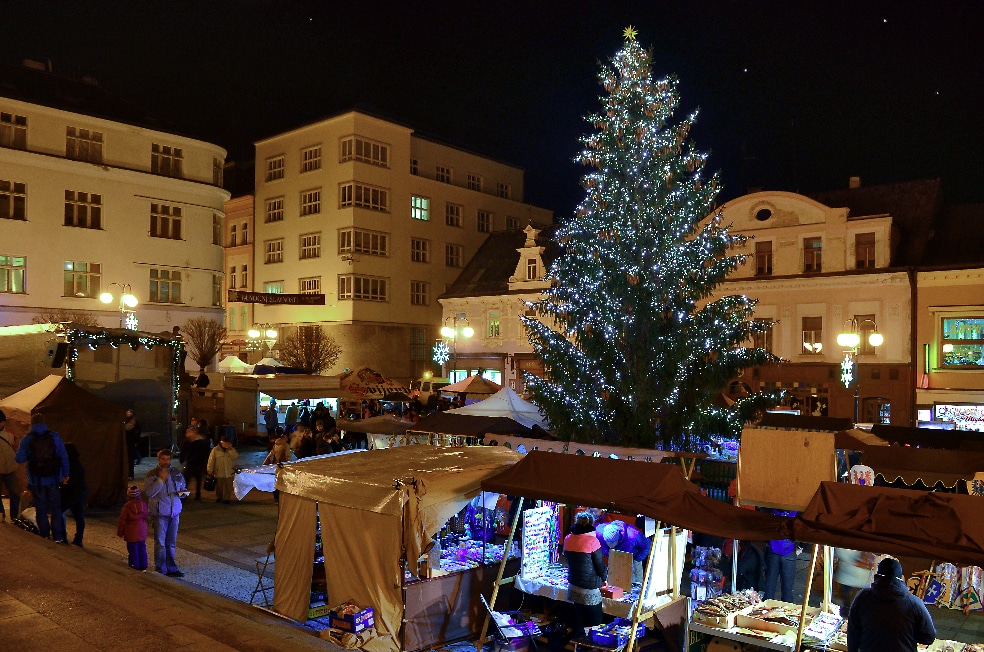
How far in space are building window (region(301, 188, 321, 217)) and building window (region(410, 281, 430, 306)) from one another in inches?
291

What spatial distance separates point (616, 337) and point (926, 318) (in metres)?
19.7

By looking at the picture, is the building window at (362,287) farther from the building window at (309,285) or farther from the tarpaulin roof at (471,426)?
the tarpaulin roof at (471,426)

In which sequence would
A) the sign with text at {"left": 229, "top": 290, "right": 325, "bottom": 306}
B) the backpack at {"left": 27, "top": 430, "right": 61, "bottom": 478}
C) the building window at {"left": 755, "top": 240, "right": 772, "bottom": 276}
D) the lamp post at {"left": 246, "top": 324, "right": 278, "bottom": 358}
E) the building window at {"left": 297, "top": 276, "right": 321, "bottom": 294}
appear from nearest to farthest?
the backpack at {"left": 27, "top": 430, "right": 61, "bottom": 478} < the sign with text at {"left": 229, "top": 290, "right": 325, "bottom": 306} < the building window at {"left": 755, "top": 240, "right": 772, "bottom": 276} < the building window at {"left": 297, "top": 276, "right": 321, "bottom": 294} < the lamp post at {"left": 246, "top": 324, "right": 278, "bottom": 358}

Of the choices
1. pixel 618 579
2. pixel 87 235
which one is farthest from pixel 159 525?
pixel 87 235

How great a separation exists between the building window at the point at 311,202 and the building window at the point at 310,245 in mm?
1397

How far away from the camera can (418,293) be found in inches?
1945

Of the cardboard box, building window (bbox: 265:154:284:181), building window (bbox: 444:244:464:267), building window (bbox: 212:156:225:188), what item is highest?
building window (bbox: 265:154:284:181)

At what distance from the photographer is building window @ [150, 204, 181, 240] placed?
38.8 meters

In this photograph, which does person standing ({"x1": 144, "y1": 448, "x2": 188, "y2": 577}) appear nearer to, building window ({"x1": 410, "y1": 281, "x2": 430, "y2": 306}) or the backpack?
the backpack

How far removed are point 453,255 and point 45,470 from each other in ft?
129

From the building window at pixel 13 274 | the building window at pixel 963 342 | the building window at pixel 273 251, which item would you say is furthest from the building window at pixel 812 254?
the building window at pixel 13 274

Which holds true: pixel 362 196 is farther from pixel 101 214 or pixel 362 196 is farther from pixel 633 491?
pixel 633 491

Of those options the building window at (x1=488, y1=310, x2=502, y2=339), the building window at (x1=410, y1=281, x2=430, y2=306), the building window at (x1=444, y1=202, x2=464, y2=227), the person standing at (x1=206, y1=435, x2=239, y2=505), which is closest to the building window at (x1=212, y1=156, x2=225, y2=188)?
the building window at (x1=410, y1=281, x2=430, y2=306)

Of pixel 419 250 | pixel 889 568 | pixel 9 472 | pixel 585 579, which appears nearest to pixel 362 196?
pixel 419 250
